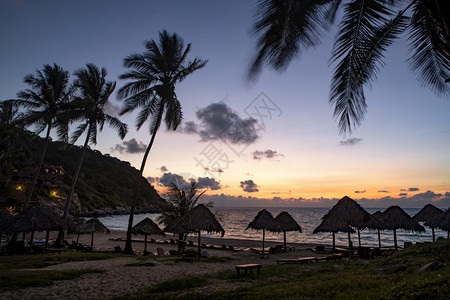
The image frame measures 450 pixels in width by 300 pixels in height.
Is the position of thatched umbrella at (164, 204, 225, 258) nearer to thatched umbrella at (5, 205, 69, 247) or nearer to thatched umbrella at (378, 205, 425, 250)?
thatched umbrella at (5, 205, 69, 247)

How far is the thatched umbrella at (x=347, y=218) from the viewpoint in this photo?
1502 centimetres

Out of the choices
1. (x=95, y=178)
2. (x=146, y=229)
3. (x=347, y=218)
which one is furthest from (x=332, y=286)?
(x=95, y=178)

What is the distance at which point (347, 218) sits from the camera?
15367 mm

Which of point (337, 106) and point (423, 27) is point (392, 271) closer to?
point (337, 106)

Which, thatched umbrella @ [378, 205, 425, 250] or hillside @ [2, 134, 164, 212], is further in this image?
hillside @ [2, 134, 164, 212]

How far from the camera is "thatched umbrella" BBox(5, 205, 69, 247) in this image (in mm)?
14672

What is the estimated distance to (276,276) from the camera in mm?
9219

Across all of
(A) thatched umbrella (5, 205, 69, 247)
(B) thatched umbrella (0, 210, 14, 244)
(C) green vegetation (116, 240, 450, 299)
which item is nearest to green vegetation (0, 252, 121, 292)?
(A) thatched umbrella (5, 205, 69, 247)

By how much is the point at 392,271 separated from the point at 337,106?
5341 millimetres

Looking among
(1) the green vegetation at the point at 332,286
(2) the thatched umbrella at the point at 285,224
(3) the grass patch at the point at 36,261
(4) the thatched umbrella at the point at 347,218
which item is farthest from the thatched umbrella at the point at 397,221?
(3) the grass patch at the point at 36,261

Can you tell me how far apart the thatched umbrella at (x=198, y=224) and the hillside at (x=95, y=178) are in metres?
51.2

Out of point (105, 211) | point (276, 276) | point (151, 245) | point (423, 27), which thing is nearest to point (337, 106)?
point (423, 27)

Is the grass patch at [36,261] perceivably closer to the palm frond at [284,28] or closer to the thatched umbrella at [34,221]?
the thatched umbrella at [34,221]

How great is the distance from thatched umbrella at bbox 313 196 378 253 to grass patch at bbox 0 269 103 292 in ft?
41.7
